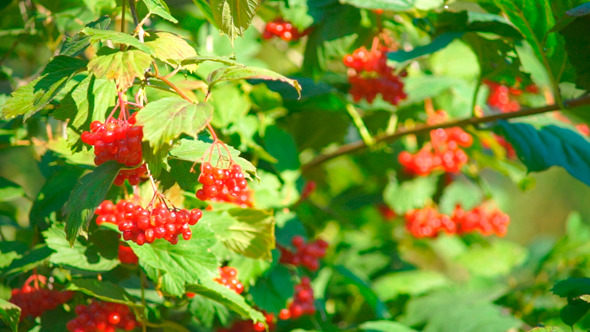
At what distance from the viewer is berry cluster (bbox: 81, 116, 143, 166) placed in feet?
2.83

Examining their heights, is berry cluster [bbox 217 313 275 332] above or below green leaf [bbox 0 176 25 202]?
below

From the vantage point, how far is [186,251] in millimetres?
1128

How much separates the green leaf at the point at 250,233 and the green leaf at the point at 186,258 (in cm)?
12

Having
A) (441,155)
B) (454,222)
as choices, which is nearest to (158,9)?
(441,155)

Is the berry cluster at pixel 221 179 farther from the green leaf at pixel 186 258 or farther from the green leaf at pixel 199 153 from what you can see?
the green leaf at pixel 186 258

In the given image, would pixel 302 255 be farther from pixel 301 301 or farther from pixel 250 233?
pixel 250 233

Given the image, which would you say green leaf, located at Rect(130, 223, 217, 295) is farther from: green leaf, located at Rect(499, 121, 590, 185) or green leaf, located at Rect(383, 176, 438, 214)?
green leaf, located at Rect(383, 176, 438, 214)

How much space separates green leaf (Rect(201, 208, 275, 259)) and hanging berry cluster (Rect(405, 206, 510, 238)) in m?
1.22

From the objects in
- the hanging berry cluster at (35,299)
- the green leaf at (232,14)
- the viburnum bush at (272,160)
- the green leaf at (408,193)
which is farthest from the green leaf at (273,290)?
the green leaf at (408,193)

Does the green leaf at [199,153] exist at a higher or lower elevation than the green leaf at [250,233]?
higher

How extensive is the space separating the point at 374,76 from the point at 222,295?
959 millimetres

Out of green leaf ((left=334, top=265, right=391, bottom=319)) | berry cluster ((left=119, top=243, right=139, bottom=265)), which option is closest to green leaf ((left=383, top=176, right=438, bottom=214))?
green leaf ((left=334, top=265, right=391, bottom=319))

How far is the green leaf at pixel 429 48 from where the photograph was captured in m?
1.42

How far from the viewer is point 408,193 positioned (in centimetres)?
224
